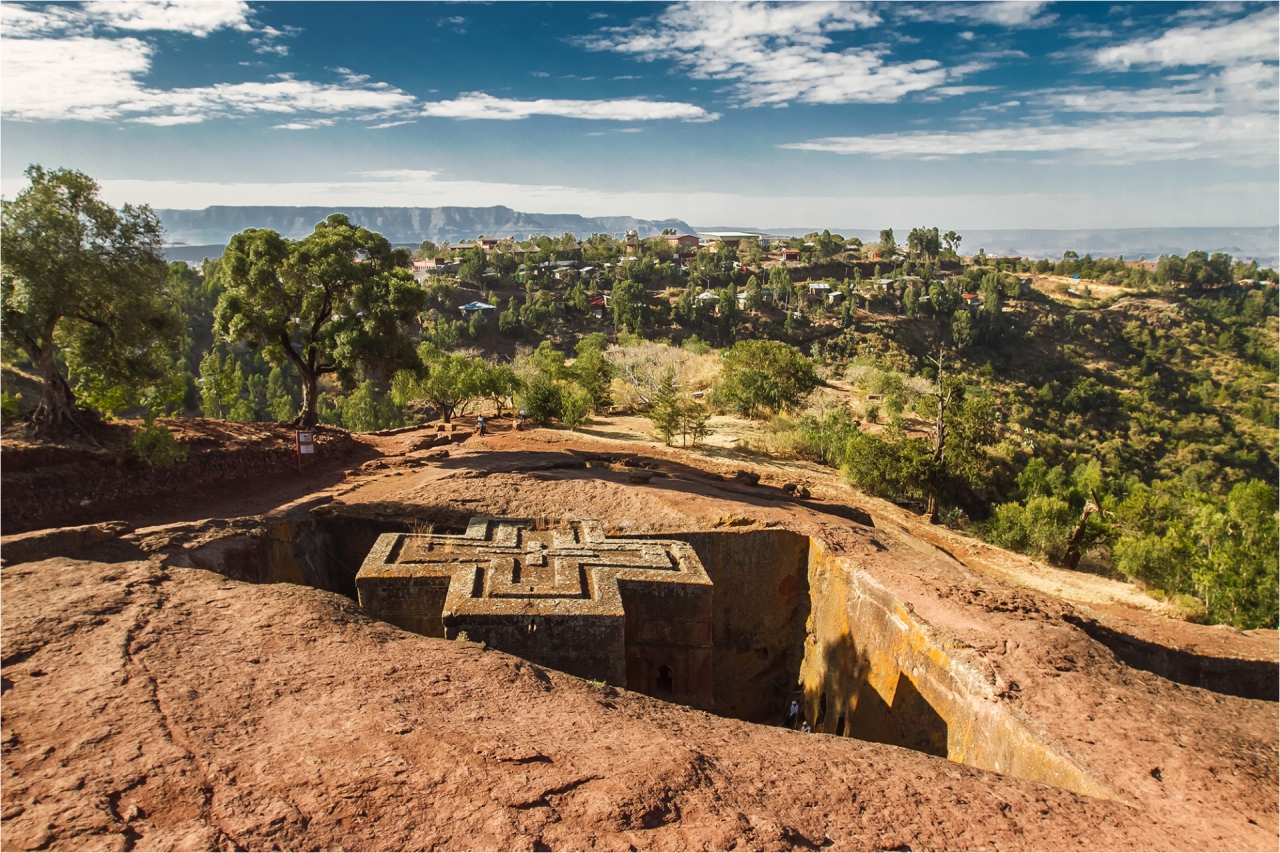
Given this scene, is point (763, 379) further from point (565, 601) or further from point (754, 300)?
point (754, 300)

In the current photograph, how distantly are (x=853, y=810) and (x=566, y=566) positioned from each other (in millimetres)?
4824

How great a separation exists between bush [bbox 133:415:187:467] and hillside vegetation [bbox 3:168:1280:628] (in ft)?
0.17

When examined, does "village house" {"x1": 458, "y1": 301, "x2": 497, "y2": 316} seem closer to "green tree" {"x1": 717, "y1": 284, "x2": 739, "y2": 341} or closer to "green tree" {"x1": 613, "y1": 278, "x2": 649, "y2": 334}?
"green tree" {"x1": 613, "y1": 278, "x2": 649, "y2": 334}

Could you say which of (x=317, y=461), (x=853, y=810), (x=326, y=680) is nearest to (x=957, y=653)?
(x=853, y=810)

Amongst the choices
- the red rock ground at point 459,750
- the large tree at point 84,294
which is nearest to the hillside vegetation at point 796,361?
the large tree at point 84,294

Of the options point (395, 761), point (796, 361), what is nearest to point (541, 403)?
point (796, 361)

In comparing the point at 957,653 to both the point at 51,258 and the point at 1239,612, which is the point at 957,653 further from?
the point at 51,258

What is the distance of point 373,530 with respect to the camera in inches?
447

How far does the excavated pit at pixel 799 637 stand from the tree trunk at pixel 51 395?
15.6 feet

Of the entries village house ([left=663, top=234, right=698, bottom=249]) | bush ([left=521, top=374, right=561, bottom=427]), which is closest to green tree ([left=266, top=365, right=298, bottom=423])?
bush ([left=521, top=374, right=561, bottom=427])

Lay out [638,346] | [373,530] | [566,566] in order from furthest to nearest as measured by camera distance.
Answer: [638,346], [373,530], [566,566]

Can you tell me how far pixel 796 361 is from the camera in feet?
100

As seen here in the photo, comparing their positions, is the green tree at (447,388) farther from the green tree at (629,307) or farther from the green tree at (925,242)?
the green tree at (925,242)

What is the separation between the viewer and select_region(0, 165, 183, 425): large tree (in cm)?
1123
